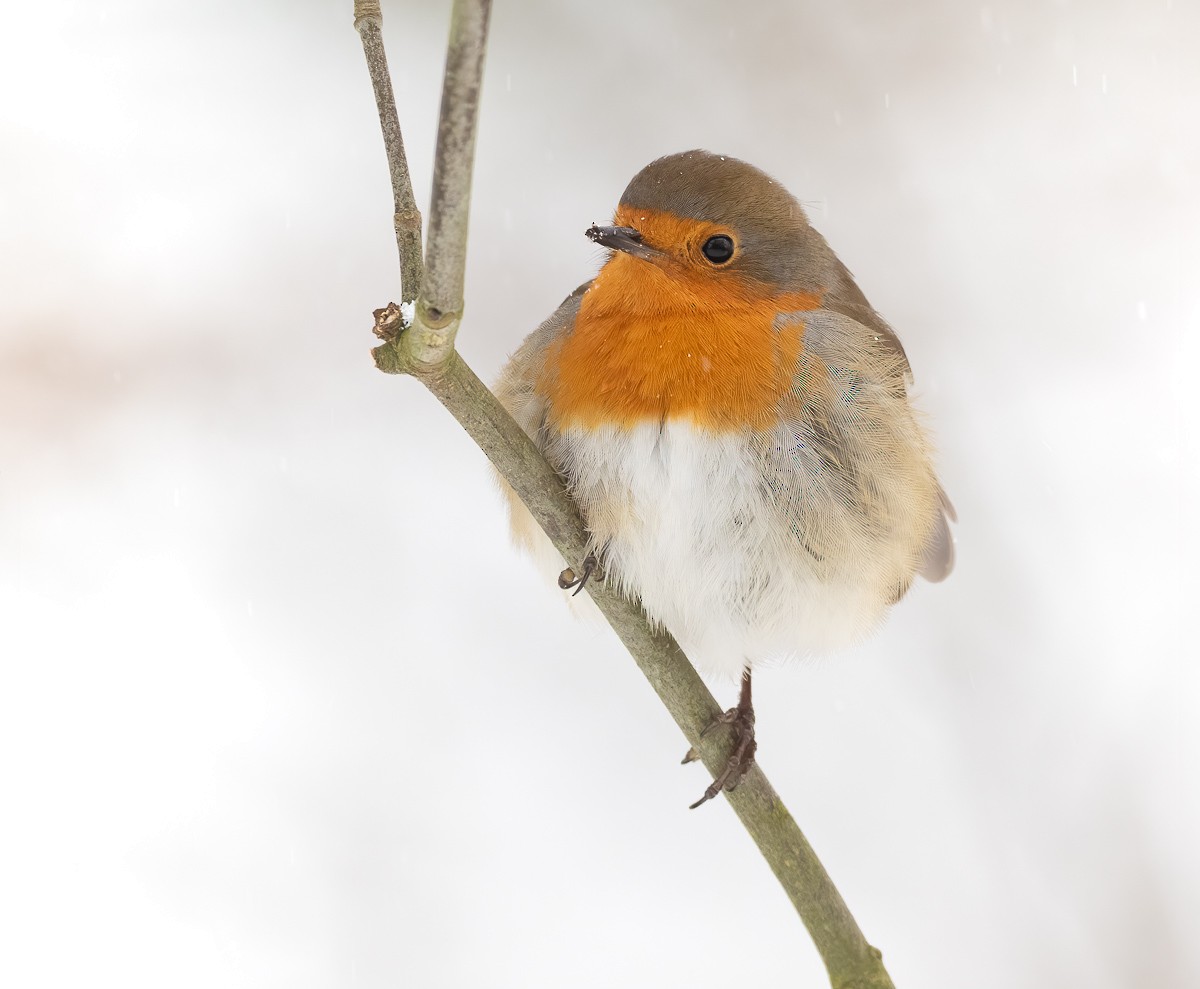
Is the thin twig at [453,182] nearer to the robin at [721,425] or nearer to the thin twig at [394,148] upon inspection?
the thin twig at [394,148]

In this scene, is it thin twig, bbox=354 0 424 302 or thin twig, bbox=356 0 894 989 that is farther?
thin twig, bbox=354 0 424 302

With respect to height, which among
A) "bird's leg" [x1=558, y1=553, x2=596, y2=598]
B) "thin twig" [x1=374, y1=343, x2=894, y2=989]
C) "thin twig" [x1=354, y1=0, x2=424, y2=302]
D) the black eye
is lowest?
"thin twig" [x1=374, y1=343, x2=894, y2=989]

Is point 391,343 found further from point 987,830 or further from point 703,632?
point 987,830

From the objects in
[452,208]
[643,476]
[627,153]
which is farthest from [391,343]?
[627,153]

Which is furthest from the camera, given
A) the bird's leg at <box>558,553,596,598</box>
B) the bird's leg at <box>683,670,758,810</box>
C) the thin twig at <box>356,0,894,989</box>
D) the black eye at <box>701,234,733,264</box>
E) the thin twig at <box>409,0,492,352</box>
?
the black eye at <box>701,234,733,264</box>

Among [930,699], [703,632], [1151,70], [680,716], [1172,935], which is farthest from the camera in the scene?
[1151,70]

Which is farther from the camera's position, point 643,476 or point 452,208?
point 643,476

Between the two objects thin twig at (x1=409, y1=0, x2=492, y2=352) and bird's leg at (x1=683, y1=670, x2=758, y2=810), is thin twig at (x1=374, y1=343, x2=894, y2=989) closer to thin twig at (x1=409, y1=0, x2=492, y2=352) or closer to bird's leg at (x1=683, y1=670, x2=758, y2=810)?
bird's leg at (x1=683, y1=670, x2=758, y2=810)

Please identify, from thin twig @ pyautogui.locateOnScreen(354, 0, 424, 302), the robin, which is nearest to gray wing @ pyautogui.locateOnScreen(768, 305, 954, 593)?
the robin

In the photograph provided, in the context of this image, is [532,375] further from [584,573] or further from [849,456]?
[849,456]
